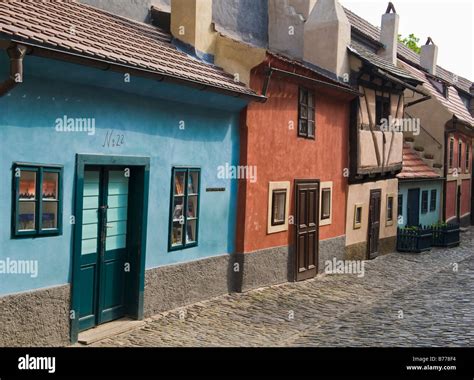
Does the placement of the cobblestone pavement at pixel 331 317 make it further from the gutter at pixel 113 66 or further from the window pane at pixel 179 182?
the gutter at pixel 113 66

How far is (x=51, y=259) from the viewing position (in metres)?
7.16

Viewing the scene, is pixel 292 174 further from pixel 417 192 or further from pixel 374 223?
pixel 417 192

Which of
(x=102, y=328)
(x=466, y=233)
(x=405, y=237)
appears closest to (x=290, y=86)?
(x=102, y=328)

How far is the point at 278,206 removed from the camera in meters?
12.4

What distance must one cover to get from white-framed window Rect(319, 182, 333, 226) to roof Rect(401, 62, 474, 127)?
11.4 meters

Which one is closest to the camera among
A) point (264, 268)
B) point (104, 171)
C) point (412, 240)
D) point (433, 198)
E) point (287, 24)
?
point (104, 171)

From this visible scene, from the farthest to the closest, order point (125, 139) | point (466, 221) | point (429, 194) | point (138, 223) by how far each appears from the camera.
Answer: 1. point (466, 221)
2. point (429, 194)
3. point (138, 223)
4. point (125, 139)

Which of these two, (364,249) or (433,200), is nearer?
(364,249)

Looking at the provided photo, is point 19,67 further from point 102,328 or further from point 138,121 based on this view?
point 102,328

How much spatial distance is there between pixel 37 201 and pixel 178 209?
120 inches

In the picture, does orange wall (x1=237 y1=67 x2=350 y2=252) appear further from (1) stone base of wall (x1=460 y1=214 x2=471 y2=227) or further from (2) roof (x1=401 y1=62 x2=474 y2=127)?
(1) stone base of wall (x1=460 y1=214 x2=471 y2=227)

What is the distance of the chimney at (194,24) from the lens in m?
10.5

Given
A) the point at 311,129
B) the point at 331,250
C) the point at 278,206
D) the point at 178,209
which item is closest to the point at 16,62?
the point at 178,209

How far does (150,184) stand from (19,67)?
3.21 m
